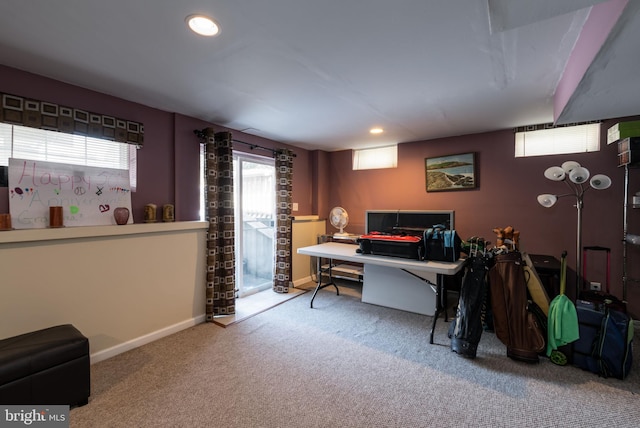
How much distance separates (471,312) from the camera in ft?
7.51

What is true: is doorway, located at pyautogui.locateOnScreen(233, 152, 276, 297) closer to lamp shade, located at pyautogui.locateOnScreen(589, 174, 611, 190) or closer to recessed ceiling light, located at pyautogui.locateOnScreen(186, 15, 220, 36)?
recessed ceiling light, located at pyautogui.locateOnScreen(186, 15, 220, 36)

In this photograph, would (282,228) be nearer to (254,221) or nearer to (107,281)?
(254,221)

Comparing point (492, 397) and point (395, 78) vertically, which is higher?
point (395, 78)

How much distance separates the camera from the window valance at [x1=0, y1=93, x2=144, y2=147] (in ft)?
6.24

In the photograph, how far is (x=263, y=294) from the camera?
3.89m

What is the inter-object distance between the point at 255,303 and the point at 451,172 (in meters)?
3.10

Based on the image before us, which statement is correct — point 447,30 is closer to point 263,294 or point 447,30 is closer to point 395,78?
point 395,78

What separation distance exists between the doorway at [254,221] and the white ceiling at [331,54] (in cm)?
113

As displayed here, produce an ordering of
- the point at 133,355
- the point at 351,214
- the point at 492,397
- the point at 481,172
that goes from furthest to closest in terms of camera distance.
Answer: the point at 351,214
the point at 481,172
the point at 133,355
the point at 492,397

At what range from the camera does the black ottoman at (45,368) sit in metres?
1.48

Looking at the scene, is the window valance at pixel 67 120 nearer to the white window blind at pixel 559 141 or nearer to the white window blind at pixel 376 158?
the white window blind at pixel 376 158

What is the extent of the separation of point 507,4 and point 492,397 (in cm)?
221

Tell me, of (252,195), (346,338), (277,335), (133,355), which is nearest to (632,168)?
(346,338)

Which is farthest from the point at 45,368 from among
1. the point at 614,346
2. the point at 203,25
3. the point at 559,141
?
the point at 559,141
